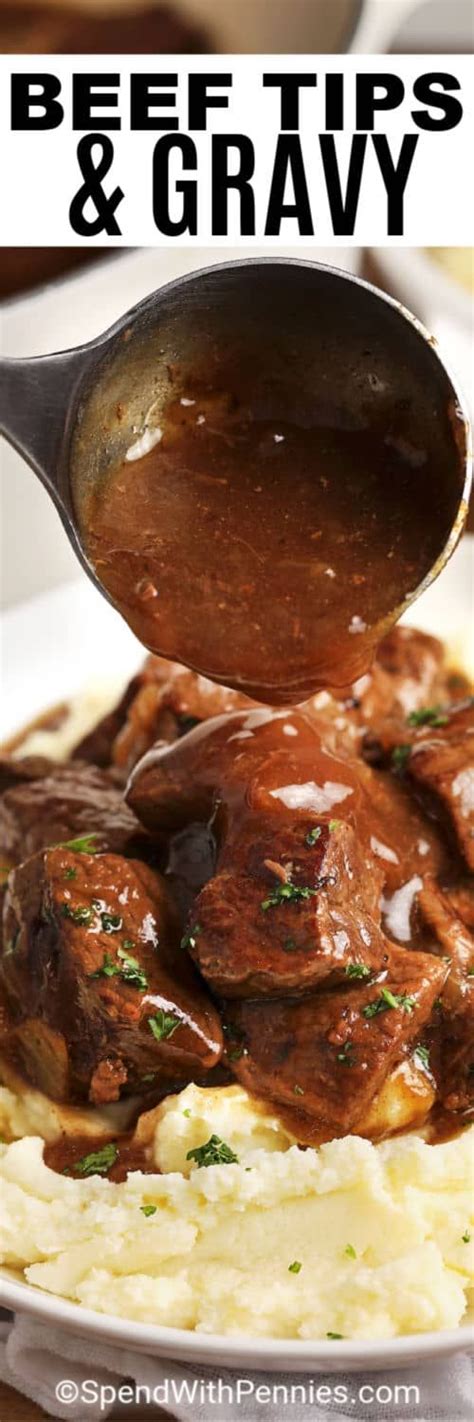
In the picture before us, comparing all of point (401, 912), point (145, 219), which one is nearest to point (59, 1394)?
point (401, 912)

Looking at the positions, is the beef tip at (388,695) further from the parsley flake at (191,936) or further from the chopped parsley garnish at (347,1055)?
the chopped parsley garnish at (347,1055)

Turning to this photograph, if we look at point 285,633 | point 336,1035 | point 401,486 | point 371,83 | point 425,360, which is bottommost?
point 336,1035

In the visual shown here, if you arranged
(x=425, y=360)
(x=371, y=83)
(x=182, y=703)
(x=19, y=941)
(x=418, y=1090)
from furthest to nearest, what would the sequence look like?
(x=182, y=703) → (x=371, y=83) → (x=19, y=941) → (x=418, y=1090) → (x=425, y=360)

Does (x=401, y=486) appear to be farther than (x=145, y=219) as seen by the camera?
No

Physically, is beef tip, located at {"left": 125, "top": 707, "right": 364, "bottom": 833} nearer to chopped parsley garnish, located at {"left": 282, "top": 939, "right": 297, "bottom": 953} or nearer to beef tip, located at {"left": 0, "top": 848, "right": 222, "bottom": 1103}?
beef tip, located at {"left": 0, "top": 848, "right": 222, "bottom": 1103}

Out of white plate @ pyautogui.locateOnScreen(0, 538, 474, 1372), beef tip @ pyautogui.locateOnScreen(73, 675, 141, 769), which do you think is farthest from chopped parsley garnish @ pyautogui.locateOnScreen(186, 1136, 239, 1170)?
white plate @ pyautogui.locateOnScreen(0, 538, 474, 1372)

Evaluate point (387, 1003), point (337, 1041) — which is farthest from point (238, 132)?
point (337, 1041)

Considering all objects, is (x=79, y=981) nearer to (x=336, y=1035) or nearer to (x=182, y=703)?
(x=336, y=1035)
